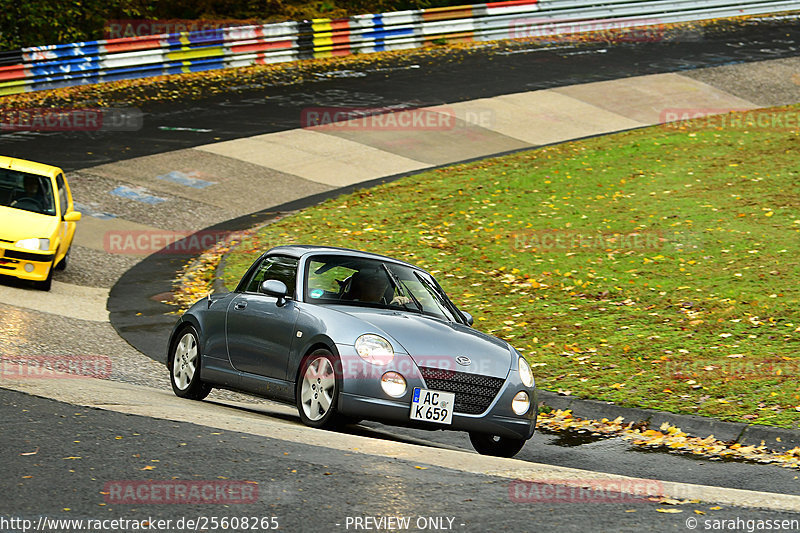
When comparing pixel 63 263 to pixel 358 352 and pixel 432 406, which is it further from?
pixel 432 406

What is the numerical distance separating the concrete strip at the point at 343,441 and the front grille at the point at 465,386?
0.39 meters

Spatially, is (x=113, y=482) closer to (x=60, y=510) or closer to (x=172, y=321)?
(x=60, y=510)

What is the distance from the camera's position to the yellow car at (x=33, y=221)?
14219mm

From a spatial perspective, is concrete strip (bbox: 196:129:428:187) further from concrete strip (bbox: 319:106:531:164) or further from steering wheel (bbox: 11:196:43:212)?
steering wheel (bbox: 11:196:43:212)

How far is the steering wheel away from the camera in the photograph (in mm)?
14820

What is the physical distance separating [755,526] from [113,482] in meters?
3.51

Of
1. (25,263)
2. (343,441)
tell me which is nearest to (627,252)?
(25,263)

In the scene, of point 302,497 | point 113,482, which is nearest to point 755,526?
point 302,497

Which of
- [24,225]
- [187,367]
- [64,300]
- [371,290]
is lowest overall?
[64,300]

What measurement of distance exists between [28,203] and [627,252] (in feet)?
27.6

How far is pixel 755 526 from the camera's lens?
579 centimetres

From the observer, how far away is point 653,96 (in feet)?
94.2

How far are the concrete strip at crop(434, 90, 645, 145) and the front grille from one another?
696 inches

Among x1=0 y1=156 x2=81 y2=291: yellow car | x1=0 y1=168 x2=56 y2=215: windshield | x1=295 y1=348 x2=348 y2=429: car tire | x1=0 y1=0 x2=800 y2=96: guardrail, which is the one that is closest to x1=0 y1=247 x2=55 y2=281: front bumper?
x1=0 y1=156 x2=81 y2=291: yellow car
